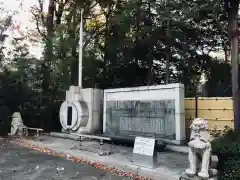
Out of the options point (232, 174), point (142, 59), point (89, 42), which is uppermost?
point (89, 42)

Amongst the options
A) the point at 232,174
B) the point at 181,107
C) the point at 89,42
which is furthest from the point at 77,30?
the point at 232,174

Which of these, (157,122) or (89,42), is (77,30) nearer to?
(89,42)

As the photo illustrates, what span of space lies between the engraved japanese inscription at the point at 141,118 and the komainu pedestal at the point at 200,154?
369 centimetres

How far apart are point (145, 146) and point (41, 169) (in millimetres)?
2604

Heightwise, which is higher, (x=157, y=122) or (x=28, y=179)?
(x=157, y=122)

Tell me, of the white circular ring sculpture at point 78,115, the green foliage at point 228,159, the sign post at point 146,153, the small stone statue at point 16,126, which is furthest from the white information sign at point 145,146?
the small stone statue at point 16,126

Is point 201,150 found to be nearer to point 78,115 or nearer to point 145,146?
point 145,146

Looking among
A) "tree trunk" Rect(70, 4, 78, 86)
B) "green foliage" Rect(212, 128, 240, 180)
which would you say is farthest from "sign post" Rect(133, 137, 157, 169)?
"tree trunk" Rect(70, 4, 78, 86)

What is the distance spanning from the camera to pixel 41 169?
22.5 ft

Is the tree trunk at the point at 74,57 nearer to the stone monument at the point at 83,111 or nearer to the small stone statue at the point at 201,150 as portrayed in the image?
the stone monument at the point at 83,111

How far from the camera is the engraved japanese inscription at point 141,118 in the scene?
9375mm

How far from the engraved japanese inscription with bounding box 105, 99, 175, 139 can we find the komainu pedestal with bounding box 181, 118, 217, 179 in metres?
3.69

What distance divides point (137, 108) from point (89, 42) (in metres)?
6.61

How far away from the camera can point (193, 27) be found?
13.0m
